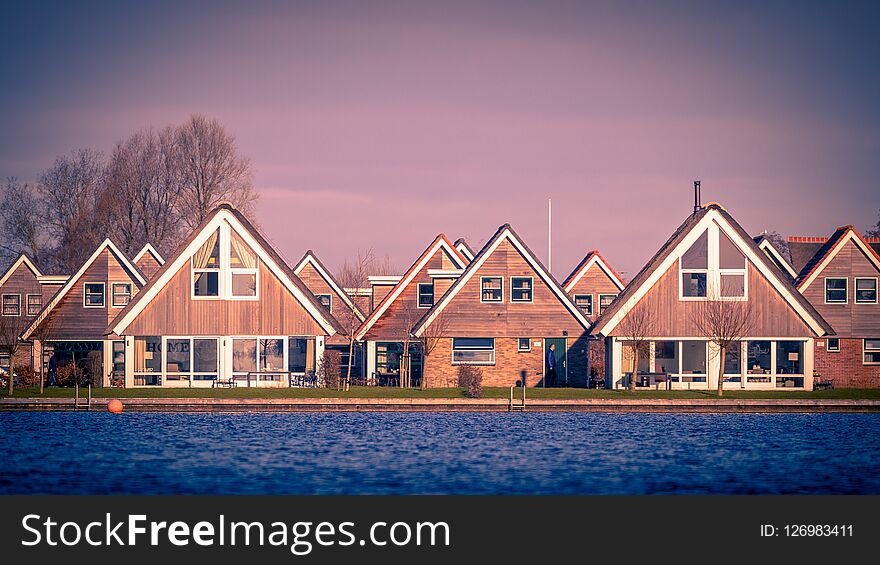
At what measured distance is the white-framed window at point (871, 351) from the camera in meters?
57.0

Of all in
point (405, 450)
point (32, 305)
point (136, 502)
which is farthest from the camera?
point (32, 305)

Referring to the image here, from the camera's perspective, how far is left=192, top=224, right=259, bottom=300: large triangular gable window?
5312cm

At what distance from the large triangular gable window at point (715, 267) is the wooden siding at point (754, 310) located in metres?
0.34

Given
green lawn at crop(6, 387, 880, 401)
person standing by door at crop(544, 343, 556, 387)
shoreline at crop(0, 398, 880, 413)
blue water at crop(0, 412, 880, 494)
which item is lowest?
blue water at crop(0, 412, 880, 494)

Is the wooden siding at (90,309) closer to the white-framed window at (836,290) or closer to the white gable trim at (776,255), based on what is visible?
the white gable trim at (776,255)

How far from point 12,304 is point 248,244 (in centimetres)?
1970

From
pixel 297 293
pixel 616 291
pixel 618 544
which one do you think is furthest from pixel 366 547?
pixel 616 291

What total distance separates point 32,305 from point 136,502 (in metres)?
42.9

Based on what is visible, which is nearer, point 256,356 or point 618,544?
point 618,544

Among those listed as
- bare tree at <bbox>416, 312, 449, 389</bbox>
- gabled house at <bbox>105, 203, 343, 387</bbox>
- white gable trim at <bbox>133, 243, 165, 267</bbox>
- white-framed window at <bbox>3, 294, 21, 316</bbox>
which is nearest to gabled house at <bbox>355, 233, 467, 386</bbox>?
bare tree at <bbox>416, 312, 449, 389</bbox>

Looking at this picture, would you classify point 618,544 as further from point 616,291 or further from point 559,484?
point 616,291

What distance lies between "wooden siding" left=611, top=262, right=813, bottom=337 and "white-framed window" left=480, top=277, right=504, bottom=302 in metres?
6.67

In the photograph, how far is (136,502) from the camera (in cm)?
2625

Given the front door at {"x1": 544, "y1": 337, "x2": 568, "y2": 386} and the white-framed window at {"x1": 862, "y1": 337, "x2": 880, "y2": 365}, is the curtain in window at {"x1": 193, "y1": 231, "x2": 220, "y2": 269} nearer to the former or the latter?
the front door at {"x1": 544, "y1": 337, "x2": 568, "y2": 386}
